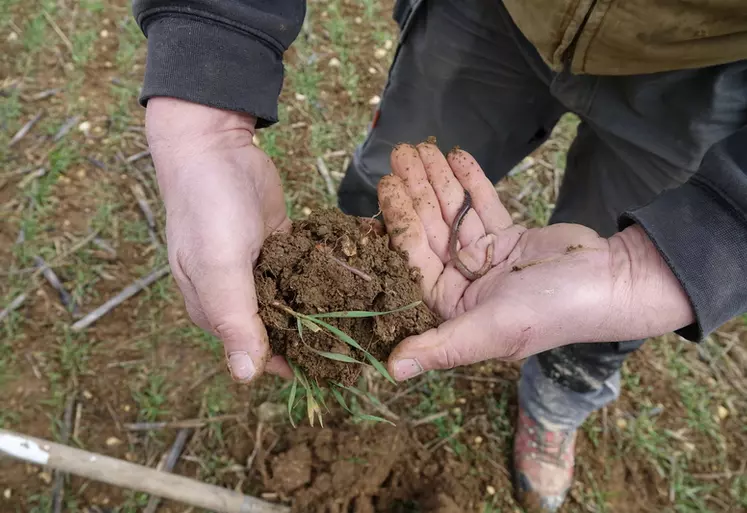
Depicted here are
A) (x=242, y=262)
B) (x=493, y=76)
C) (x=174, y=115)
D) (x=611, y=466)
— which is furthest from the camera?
(x=611, y=466)

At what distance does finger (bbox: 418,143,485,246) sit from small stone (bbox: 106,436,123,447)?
193cm

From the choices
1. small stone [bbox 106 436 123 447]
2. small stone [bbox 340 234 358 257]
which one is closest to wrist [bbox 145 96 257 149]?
small stone [bbox 340 234 358 257]

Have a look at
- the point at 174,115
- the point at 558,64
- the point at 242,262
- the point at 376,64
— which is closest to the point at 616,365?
the point at 558,64

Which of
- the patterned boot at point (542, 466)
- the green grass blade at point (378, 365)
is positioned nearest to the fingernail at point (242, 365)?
the green grass blade at point (378, 365)

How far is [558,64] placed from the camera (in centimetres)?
177

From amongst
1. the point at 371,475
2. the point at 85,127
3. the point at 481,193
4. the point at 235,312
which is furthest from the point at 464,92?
the point at 85,127

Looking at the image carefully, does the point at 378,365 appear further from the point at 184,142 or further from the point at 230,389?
the point at 230,389

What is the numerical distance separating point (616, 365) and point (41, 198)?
10.5ft

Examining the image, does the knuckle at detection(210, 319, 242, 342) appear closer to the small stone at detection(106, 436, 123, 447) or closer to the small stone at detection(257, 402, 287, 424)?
the small stone at detection(257, 402, 287, 424)

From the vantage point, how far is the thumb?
4.93 ft

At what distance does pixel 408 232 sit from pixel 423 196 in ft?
0.55

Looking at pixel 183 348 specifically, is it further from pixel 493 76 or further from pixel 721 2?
pixel 721 2

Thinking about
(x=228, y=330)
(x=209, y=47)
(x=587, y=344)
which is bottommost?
(x=587, y=344)

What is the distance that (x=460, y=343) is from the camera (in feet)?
4.94
